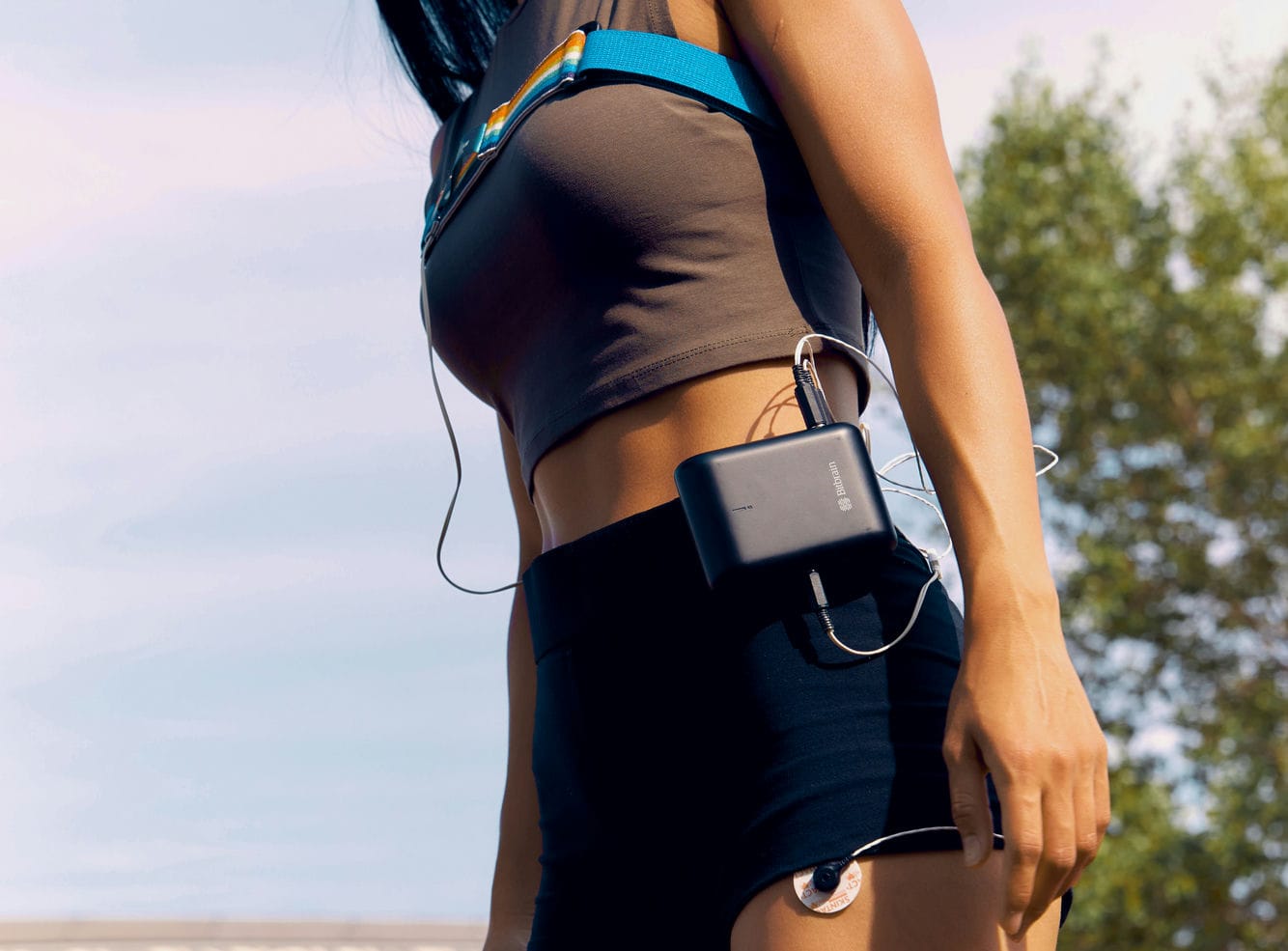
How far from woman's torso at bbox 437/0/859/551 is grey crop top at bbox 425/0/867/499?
23 millimetres

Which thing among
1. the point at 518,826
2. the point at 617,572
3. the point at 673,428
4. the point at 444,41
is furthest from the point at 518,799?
the point at 444,41

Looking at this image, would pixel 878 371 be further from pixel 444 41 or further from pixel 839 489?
pixel 444 41

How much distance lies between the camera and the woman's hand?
1.23 metres

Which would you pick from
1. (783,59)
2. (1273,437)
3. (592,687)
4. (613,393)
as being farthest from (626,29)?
(1273,437)

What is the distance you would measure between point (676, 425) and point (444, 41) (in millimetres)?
1150

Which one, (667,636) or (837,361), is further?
(837,361)

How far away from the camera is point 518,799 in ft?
6.89

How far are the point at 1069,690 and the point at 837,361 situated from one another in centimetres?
51

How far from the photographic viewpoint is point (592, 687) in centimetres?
159

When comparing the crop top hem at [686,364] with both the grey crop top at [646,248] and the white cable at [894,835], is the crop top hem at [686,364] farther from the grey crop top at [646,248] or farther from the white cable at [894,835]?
the white cable at [894,835]

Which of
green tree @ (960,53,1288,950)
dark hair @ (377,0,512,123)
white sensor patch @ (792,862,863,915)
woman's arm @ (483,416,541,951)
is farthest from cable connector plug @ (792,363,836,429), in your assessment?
green tree @ (960,53,1288,950)

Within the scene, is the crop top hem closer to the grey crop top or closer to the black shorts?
the grey crop top

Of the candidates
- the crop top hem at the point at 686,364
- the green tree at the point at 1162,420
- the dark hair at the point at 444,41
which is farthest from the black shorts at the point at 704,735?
the green tree at the point at 1162,420

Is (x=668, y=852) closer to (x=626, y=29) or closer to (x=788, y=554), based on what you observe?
(x=788, y=554)
